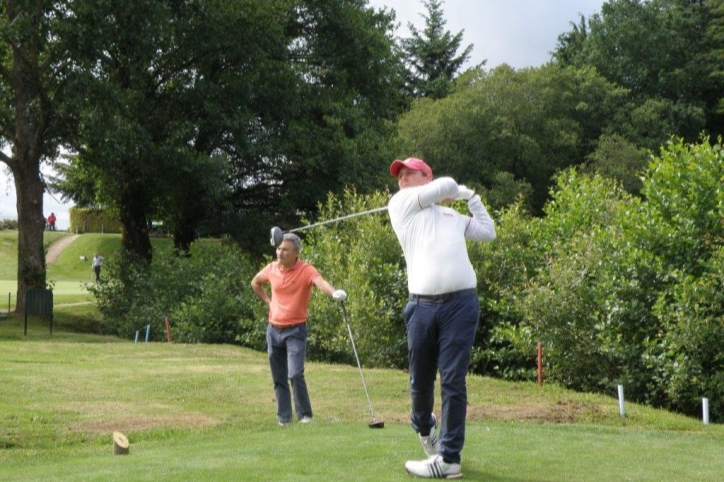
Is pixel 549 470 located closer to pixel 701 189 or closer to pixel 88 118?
pixel 701 189

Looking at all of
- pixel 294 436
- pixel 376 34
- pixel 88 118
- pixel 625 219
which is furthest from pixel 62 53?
pixel 294 436

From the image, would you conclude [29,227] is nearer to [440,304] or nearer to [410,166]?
[410,166]

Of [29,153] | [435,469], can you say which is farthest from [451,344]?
[29,153]

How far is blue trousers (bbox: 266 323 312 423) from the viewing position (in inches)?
472

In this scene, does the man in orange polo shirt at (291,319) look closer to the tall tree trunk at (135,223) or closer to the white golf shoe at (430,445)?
the white golf shoe at (430,445)

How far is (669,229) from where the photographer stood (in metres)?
18.2

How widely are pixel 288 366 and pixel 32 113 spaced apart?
24.3m

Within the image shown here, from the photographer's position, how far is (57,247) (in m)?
69.5

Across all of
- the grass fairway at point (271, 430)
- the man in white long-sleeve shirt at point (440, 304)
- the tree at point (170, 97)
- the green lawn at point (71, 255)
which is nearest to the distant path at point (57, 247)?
the green lawn at point (71, 255)

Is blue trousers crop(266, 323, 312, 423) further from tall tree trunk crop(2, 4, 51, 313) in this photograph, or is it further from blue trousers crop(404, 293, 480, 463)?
tall tree trunk crop(2, 4, 51, 313)

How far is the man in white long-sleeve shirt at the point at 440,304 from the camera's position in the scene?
7.87m

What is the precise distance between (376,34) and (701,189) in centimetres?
2887

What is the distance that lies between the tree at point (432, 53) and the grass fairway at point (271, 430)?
63.8m

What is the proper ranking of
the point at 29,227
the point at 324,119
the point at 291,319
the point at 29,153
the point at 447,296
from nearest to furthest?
the point at 447,296 → the point at 291,319 → the point at 29,153 → the point at 29,227 → the point at 324,119
